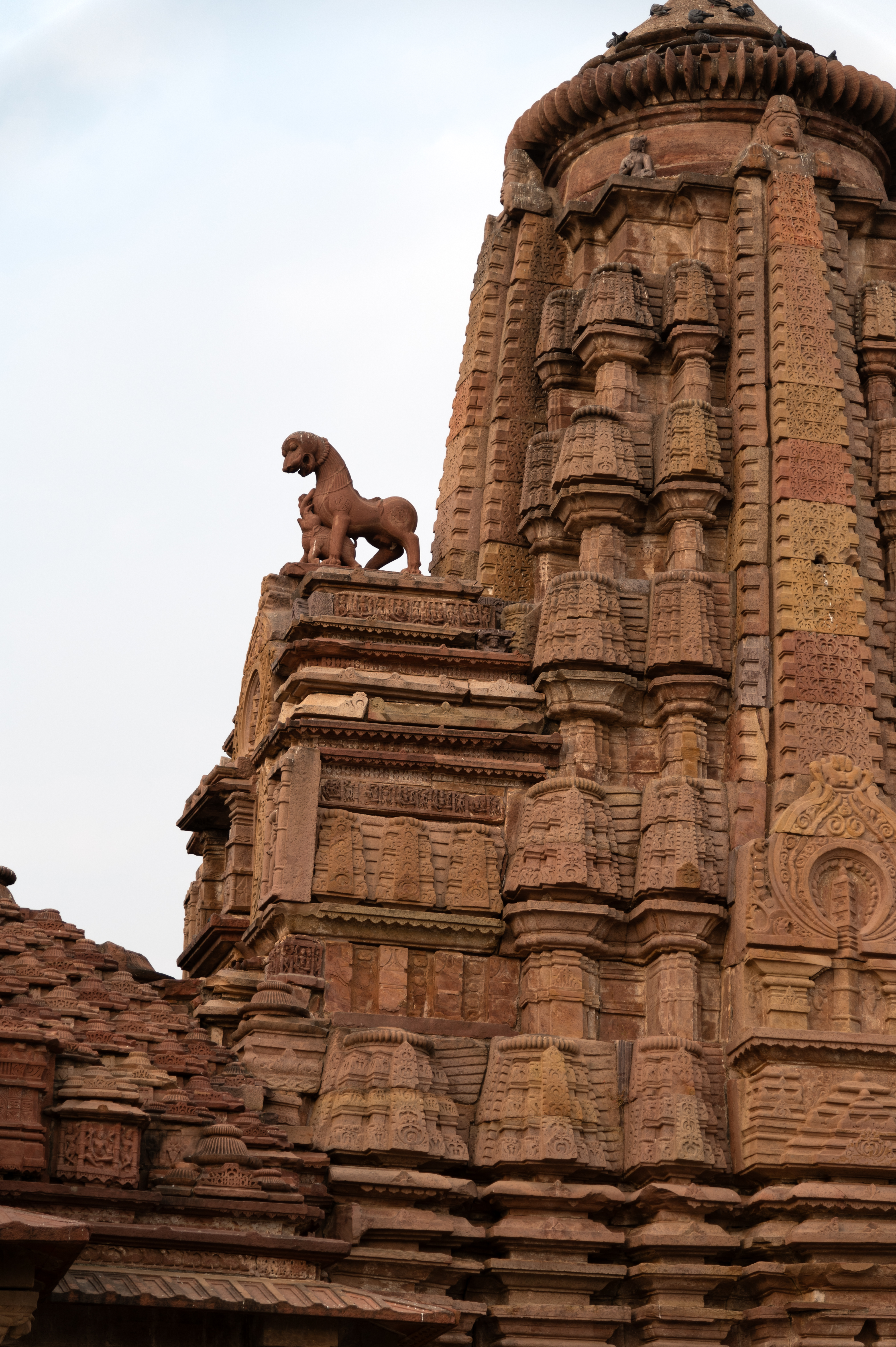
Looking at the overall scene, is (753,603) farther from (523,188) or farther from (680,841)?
(523,188)

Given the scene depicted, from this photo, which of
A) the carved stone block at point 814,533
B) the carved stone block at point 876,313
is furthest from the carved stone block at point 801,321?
the carved stone block at point 814,533

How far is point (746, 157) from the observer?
27625 millimetres

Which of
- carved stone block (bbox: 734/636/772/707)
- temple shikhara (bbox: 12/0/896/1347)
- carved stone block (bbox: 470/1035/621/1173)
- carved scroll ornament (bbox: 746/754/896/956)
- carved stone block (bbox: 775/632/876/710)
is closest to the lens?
temple shikhara (bbox: 12/0/896/1347)

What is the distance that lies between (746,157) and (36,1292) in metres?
18.3

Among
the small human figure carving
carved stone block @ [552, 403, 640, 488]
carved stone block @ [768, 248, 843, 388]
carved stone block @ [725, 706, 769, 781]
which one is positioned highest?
the small human figure carving

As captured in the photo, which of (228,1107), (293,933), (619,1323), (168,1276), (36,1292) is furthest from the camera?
(293,933)

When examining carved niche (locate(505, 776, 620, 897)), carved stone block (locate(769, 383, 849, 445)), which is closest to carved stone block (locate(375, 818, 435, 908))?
carved niche (locate(505, 776, 620, 897))

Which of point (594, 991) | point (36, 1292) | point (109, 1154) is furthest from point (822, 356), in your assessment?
point (36, 1292)

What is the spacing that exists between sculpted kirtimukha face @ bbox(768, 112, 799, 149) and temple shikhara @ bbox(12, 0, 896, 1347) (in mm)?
65

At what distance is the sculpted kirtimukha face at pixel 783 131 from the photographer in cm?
2788

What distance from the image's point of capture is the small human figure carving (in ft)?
93.0

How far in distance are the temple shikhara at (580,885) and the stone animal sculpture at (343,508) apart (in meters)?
0.05

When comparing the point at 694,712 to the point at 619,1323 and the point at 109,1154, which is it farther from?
the point at 109,1154

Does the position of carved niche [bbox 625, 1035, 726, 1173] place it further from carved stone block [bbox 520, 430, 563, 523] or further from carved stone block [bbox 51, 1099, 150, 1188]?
carved stone block [bbox 520, 430, 563, 523]
